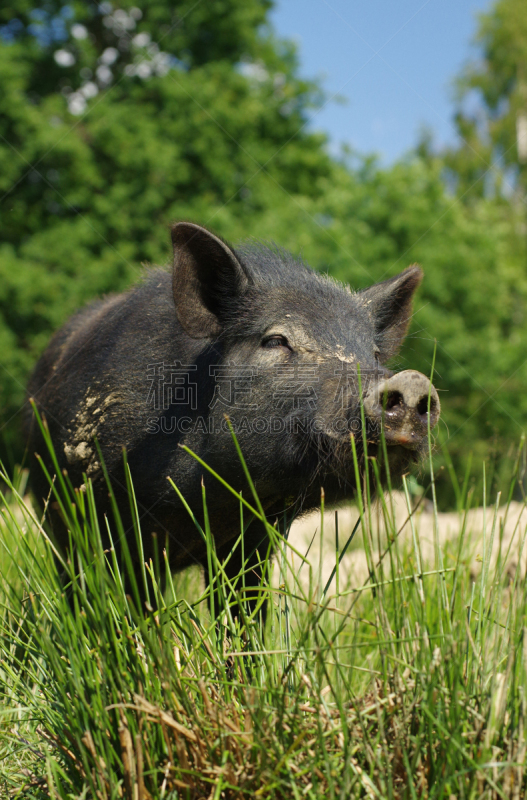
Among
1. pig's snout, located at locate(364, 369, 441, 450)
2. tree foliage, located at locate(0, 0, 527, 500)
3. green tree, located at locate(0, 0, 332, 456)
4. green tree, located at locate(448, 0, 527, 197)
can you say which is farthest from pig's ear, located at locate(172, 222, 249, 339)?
green tree, located at locate(448, 0, 527, 197)

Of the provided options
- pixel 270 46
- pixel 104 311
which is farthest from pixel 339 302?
pixel 270 46

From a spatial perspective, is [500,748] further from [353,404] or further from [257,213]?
[257,213]

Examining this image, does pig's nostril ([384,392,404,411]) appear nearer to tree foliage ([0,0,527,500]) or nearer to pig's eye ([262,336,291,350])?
pig's eye ([262,336,291,350])

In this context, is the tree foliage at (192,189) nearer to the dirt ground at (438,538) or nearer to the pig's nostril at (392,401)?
the dirt ground at (438,538)

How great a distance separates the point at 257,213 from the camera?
50.7 ft

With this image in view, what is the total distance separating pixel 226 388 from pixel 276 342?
0.31m

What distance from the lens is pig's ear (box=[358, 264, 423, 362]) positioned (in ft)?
12.0

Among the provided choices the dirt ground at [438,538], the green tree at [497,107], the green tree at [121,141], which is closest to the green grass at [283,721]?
the dirt ground at [438,538]

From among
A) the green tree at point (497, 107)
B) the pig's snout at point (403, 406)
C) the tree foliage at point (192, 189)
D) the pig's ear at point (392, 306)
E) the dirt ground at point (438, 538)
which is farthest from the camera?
the green tree at point (497, 107)

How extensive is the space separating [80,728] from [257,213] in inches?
570

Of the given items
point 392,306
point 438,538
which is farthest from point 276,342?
point 438,538

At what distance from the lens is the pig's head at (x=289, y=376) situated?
102 inches

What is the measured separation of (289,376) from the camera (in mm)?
2963

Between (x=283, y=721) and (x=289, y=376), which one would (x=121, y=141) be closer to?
(x=289, y=376)
